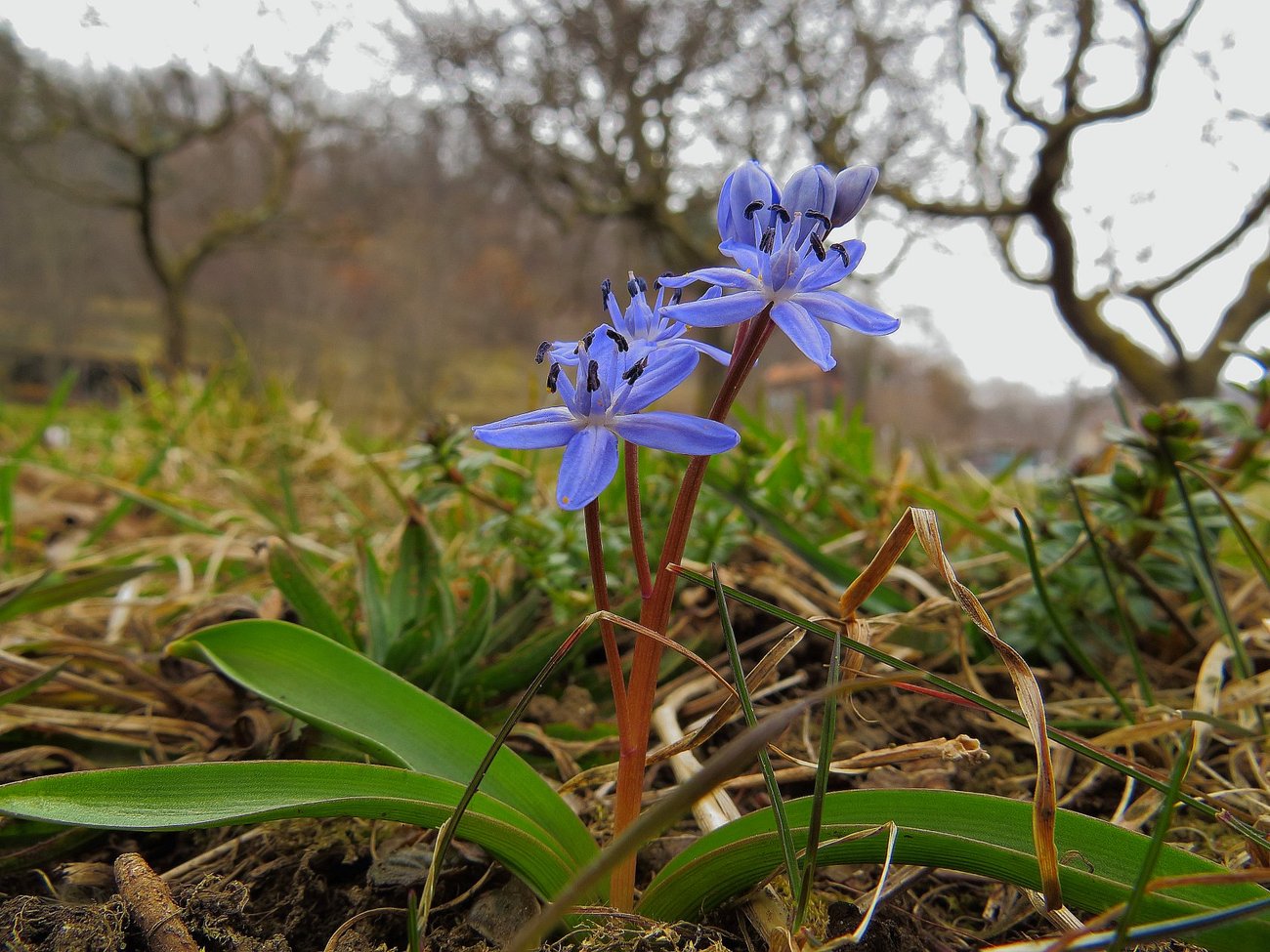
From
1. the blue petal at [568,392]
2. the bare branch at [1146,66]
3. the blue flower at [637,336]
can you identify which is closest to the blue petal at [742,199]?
the blue flower at [637,336]

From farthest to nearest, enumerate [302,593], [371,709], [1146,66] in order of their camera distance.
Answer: [1146,66], [302,593], [371,709]

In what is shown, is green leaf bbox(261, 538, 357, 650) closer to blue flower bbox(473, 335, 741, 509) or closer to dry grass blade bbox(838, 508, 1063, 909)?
blue flower bbox(473, 335, 741, 509)

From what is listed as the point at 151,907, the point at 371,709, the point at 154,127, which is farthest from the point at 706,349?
the point at 154,127

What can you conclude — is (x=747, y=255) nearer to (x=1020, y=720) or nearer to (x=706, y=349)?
(x=706, y=349)

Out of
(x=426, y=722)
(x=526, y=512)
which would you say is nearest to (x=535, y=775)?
(x=426, y=722)

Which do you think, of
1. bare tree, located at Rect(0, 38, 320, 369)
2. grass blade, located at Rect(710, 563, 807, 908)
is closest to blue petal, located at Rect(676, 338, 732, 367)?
grass blade, located at Rect(710, 563, 807, 908)

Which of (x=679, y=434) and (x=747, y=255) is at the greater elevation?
(x=747, y=255)

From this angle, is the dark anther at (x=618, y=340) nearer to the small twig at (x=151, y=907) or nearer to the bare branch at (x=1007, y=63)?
the small twig at (x=151, y=907)
